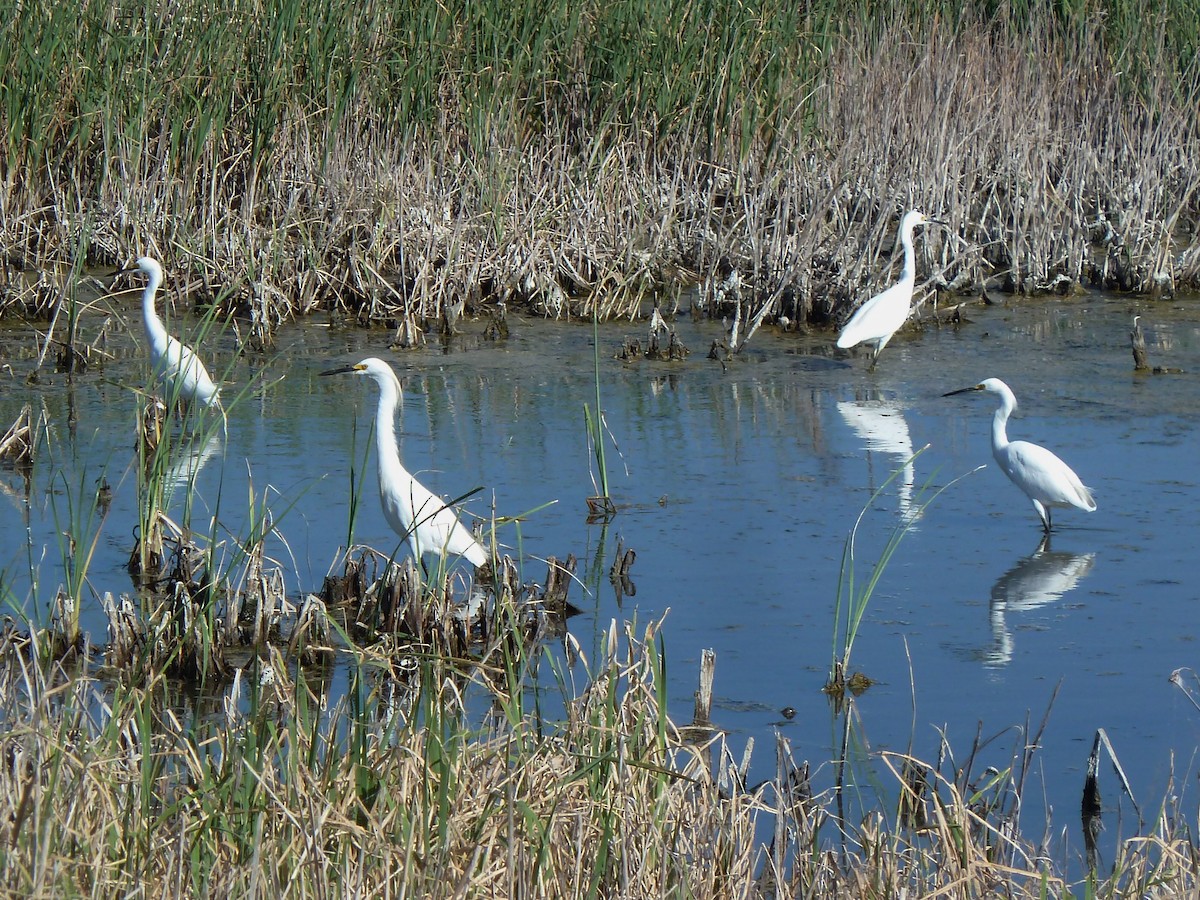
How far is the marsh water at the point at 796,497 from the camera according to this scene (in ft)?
13.1

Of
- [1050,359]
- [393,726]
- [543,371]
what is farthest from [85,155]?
[393,726]

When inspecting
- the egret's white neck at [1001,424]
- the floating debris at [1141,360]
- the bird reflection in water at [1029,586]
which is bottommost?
the bird reflection in water at [1029,586]

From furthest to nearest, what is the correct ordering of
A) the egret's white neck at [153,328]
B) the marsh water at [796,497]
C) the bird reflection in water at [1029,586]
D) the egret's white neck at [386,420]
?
the egret's white neck at [153,328], the egret's white neck at [386,420], the bird reflection in water at [1029,586], the marsh water at [796,497]

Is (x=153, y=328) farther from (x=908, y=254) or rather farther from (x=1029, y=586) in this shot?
(x=1029, y=586)

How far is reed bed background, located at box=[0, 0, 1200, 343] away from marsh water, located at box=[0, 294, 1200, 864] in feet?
1.11

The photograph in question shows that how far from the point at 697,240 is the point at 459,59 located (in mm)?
1549

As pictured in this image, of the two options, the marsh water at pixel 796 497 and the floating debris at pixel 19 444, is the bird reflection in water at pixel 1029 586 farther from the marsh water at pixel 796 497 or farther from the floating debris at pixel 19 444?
the floating debris at pixel 19 444

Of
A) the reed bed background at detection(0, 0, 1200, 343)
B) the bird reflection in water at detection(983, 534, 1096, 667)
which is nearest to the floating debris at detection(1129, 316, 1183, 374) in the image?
the reed bed background at detection(0, 0, 1200, 343)

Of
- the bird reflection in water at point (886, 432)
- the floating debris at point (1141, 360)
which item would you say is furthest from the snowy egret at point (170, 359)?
the floating debris at point (1141, 360)

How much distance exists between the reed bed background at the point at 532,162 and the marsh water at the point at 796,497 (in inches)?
13.3

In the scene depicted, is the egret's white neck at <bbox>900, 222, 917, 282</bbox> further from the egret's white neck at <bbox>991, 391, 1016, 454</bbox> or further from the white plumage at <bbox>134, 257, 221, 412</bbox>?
the white plumage at <bbox>134, 257, 221, 412</bbox>

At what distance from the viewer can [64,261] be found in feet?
27.2

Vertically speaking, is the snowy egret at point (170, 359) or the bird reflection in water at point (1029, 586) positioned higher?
the snowy egret at point (170, 359)

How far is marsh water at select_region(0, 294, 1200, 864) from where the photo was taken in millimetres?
3994
